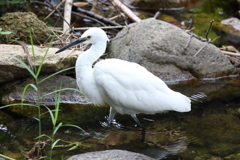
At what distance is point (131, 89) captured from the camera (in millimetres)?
4500

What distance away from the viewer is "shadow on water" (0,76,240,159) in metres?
4.18

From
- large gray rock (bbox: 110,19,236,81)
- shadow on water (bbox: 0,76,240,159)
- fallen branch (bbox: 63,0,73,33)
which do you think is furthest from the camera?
fallen branch (bbox: 63,0,73,33)

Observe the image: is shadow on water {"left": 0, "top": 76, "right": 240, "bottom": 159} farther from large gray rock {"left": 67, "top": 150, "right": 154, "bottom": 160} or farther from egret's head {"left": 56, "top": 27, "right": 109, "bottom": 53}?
egret's head {"left": 56, "top": 27, "right": 109, "bottom": 53}

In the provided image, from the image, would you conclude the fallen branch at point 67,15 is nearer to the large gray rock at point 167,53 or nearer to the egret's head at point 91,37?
the large gray rock at point 167,53

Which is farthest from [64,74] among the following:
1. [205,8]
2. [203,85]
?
[205,8]

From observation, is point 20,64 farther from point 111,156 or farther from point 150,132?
point 111,156

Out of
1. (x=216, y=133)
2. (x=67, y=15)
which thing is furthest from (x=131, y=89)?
(x=67, y=15)

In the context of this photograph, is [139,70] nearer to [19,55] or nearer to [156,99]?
[156,99]

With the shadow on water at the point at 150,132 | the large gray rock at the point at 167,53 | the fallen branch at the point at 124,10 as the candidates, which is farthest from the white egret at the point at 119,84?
the fallen branch at the point at 124,10

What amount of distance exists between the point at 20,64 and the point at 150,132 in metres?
2.17

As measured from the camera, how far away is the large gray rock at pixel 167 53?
20.6ft

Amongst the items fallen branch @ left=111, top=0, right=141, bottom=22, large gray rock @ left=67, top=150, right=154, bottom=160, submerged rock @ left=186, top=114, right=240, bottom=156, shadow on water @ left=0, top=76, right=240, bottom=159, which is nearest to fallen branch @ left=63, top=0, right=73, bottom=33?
fallen branch @ left=111, top=0, right=141, bottom=22

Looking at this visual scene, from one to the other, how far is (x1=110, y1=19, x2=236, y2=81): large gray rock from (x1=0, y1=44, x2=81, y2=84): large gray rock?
4.04 ft

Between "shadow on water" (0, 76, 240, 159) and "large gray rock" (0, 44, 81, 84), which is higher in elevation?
"large gray rock" (0, 44, 81, 84)
